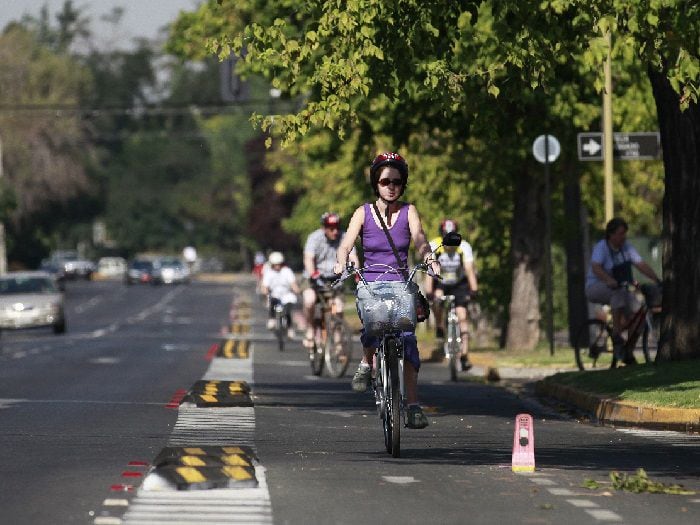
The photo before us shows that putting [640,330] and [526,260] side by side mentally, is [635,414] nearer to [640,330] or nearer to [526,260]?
[640,330]

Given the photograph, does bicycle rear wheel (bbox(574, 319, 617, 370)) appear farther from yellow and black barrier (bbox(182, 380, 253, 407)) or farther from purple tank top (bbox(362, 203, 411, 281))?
purple tank top (bbox(362, 203, 411, 281))

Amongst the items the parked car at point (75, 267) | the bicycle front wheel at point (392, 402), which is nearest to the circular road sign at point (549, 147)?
the bicycle front wheel at point (392, 402)

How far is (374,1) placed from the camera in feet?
50.2

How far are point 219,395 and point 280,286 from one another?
14633 mm

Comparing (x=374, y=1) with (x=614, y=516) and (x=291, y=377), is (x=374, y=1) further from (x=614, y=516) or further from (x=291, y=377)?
(x=291, y=377)

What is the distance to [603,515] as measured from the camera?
948 cm

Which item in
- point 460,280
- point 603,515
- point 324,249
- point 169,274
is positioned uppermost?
point 324,249

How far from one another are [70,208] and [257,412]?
101148 millimetres

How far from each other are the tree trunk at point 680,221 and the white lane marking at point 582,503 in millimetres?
8310

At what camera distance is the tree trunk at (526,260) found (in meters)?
28.9

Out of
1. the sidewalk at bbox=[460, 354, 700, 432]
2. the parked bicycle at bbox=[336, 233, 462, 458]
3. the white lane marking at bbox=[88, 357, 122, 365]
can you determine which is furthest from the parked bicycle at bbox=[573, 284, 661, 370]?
the parked bicycle at bbox=[336, 233, 462, 458]

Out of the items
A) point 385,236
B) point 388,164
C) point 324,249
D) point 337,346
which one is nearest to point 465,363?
point 337,346

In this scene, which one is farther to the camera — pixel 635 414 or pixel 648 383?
pixel 648 383

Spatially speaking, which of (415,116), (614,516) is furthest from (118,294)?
(614,516)
